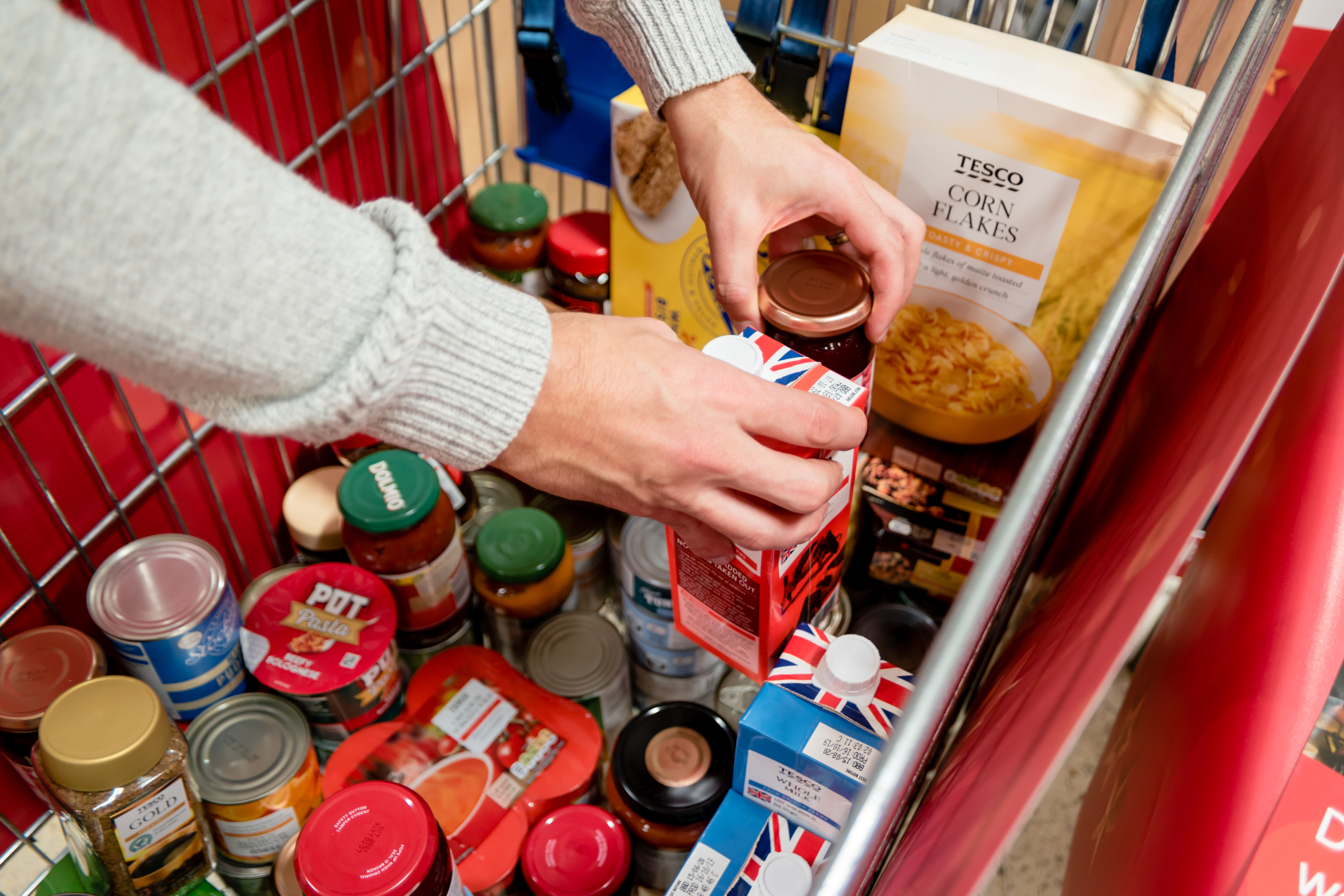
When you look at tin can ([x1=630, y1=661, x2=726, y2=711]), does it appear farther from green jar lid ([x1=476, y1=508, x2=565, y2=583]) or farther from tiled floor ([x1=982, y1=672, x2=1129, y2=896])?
tiled floor ([x1=982, y1=672, x2=1129, y2=896])

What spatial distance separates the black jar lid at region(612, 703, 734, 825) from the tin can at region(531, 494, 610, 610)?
0.89 ft

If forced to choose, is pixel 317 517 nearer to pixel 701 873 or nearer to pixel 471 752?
pixel 471 752

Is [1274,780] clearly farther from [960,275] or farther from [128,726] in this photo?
[128,726]

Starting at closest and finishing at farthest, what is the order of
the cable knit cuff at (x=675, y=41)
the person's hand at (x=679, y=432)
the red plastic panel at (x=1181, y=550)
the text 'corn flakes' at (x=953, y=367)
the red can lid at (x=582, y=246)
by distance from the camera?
the red plastic panel at (x=1181, y=550), the person's hand at (x=679, y=432), the cable knit cuff at (x=675, y=41), the text 'corn flakes' at (x=953, y=367), the red can lid at (x=582, y=246)

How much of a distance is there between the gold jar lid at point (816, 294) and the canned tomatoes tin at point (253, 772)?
62 centimetres

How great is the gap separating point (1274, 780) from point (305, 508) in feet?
3.19

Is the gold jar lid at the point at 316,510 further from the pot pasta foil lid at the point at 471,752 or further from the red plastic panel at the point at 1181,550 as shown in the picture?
the red plastic panel at the point at 1181,550

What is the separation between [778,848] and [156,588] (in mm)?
620

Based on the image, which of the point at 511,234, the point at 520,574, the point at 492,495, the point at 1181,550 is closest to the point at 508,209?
the point at 511,234

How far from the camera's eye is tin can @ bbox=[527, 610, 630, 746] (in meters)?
0.99

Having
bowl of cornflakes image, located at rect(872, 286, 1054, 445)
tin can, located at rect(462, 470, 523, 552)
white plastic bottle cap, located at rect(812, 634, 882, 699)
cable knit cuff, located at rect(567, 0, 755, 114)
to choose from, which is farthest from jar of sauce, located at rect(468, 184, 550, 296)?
white plastic bottle cap, located at rect(812, 634, 882, 699)

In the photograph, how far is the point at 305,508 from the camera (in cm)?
107

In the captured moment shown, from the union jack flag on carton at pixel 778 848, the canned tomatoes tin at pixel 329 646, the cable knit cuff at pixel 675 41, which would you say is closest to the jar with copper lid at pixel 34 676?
the canned tomatoes tin at pixel 329 646

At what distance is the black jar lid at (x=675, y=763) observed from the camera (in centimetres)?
83
